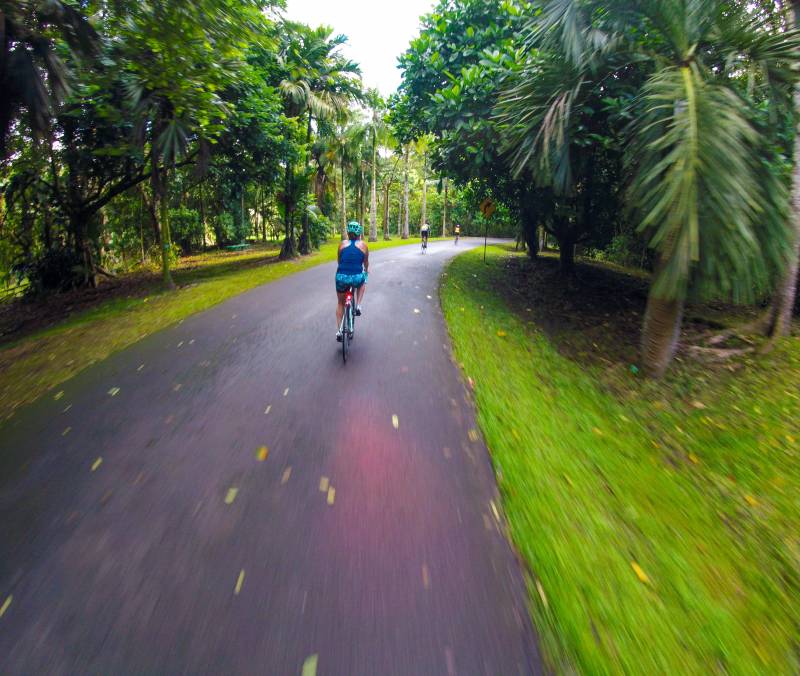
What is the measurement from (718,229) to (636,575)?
13.6ft

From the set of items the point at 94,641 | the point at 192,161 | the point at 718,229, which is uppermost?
the point at 192,161

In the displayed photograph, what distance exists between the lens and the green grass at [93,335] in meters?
5.94

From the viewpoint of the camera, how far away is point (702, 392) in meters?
6.48

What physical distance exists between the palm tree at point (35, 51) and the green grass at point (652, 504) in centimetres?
668

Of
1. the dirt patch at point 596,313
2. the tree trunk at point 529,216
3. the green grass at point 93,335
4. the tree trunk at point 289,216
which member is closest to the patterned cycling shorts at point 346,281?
the green grass at point 93,335

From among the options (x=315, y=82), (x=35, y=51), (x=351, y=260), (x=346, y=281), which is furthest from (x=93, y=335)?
(x=315, y=82)

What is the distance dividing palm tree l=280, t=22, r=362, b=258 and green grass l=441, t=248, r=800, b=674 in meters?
15.9

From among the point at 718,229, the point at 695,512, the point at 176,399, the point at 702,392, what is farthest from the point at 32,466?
the point at 702,392

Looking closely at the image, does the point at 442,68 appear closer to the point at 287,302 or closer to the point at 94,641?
the point at 287,302

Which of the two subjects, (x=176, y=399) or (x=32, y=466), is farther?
(x=176, y=399)

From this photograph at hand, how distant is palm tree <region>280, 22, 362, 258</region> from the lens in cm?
1827

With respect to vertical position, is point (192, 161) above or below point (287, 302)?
above

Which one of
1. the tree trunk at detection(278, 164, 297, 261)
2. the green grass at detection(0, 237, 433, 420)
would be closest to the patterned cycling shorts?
the green grass at detection(0, 237, 433, 420)

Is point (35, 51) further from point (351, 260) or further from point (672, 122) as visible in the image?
point (672, 122)
